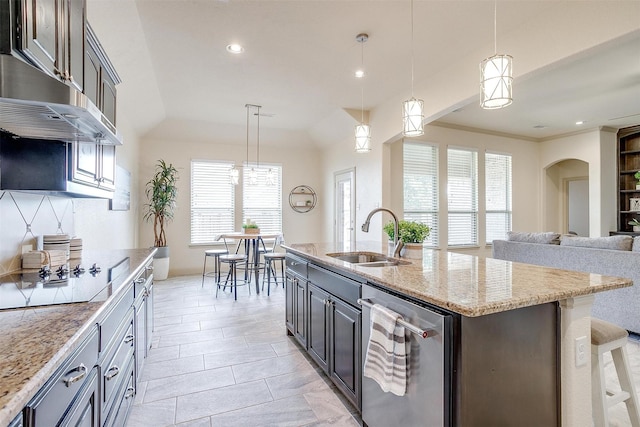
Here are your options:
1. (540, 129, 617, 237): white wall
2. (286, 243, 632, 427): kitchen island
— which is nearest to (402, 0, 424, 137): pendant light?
(286, 243, 632, 427): kitchen island

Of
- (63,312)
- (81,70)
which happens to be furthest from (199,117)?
(63,312)

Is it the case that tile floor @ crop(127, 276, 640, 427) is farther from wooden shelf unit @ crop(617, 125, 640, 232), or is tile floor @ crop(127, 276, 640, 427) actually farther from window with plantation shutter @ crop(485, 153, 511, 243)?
wooden shelf unit @ crop(617, 125, 640, 232)

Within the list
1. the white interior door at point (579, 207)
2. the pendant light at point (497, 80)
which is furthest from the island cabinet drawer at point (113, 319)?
the white interior door at point (579, 207)

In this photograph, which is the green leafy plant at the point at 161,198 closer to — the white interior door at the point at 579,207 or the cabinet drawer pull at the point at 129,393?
the cabinet drawer pull at the point at 129,393

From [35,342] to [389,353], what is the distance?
1.30 m

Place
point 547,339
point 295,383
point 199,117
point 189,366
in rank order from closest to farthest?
point 547,339
point 295,383
point 189,366
point 199,117

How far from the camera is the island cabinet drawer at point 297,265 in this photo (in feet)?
9.15

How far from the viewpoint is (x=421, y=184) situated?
6.11m

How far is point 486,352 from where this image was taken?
1.27m

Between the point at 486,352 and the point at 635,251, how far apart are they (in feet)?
10.2

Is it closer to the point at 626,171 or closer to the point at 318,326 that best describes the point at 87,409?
the point at 318,326

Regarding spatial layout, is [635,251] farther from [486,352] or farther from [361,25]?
[361,25]

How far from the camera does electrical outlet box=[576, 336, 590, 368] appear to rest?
143 cm

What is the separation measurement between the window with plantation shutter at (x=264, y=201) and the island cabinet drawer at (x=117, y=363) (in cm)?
515
